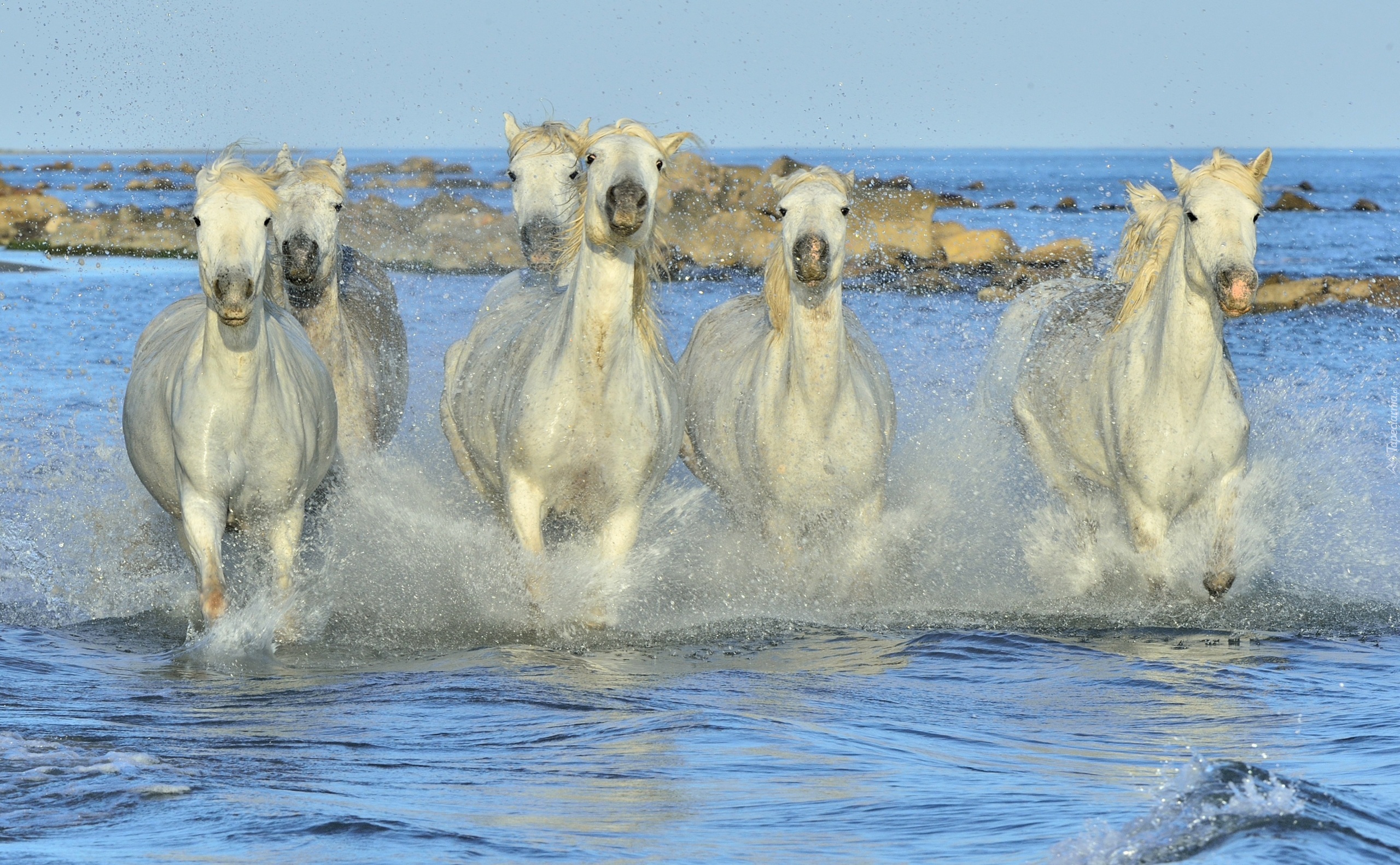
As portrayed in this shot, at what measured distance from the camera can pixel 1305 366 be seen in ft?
49.2

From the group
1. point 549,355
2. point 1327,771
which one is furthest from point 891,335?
point 1327,771

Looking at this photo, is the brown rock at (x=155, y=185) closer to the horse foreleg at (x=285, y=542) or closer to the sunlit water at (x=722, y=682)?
the sunlit water at (x=722, y=682)

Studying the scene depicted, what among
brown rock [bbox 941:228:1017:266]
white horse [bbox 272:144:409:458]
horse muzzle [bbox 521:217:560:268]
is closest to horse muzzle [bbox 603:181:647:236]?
white horse [bbox 272:144:409:458]

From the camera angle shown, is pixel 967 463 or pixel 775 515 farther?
pixel 967 463

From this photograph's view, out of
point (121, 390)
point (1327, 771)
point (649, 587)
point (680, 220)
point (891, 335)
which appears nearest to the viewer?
point (1327, 771)

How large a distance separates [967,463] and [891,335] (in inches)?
309

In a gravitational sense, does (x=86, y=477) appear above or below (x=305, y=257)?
below

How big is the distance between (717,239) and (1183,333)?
21.4 metres

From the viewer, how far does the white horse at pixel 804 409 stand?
6984 millimetres

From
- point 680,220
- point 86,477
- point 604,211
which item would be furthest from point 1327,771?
point 680,220

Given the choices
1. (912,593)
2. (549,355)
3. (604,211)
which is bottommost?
(912,593)

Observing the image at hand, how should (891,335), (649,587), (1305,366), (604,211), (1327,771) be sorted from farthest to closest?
(891,335) → (1305,366) → (649,587) → (604,211) → (1327,771)

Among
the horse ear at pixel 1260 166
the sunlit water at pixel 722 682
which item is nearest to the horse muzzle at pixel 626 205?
the sunlit water at pixel 722 682

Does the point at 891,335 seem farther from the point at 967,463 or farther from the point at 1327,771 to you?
the point at 1327,771
